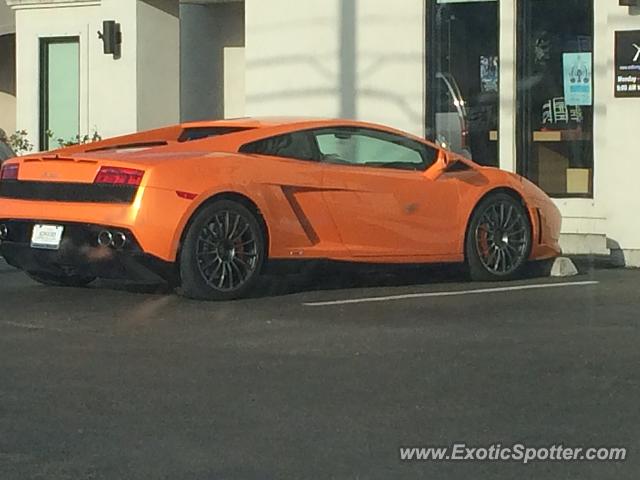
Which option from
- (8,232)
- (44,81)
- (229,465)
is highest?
(44,81)

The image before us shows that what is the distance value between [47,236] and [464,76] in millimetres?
6010

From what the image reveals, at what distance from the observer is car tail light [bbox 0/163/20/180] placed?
10561mm

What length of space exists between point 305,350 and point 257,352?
10.6 inches

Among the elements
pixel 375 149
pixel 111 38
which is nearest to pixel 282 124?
pixel 375 149

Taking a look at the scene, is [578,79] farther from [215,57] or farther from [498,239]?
[215,57]

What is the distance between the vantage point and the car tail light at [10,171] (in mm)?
10561

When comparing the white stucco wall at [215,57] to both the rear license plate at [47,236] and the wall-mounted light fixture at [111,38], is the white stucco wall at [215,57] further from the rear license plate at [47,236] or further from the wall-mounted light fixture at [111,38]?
the rear license plate at [47,236]

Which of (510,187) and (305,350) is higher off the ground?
(510,187)

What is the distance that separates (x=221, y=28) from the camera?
18.4 metres

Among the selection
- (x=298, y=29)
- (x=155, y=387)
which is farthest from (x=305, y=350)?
(x=298, y=29)

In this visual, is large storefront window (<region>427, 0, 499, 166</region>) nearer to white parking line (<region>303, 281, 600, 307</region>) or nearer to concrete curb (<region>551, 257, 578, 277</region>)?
concrete curb (<region>551, 257, 578, 277</region>)

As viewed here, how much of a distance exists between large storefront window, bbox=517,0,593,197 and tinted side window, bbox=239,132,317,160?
4234 millimetres

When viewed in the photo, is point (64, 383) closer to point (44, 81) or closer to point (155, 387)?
point (155, 387)

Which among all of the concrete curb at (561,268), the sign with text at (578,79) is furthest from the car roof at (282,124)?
the sign with text at (578,79)
